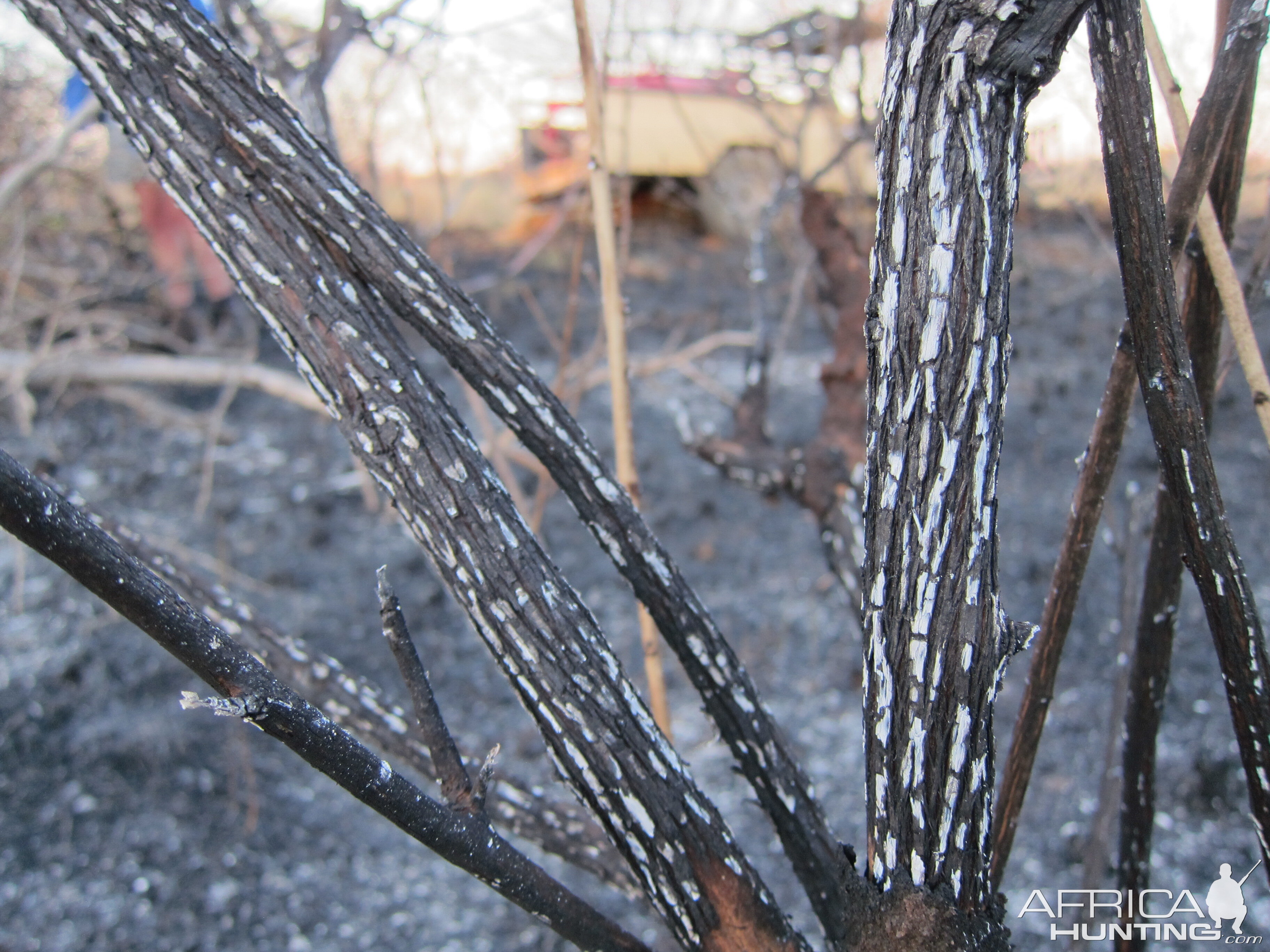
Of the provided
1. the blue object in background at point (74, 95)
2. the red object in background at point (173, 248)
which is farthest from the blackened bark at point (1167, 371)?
the red object in background at point (173, 248)

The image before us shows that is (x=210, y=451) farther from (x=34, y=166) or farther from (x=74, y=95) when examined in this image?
(x=74, y=95)

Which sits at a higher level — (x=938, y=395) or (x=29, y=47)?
(x=29, y=47)

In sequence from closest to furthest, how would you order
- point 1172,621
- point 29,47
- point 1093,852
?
point 1172,621 → point 1093,852 → point 29,47

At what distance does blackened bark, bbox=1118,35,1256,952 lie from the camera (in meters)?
1.07

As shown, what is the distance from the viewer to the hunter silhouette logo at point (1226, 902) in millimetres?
1998

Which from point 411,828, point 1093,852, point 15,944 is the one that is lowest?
point 15,944

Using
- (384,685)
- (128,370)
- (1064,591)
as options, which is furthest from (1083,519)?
(128,370)

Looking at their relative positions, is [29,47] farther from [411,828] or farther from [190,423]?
[411,828]

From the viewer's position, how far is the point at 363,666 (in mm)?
3287

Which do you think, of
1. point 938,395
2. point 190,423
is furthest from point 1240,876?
point 190,423

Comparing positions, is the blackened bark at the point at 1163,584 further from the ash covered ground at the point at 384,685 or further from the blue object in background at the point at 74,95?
the blue object in background at the point at 74,95

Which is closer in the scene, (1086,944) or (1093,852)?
(1086,944)

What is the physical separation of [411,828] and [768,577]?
126 inches

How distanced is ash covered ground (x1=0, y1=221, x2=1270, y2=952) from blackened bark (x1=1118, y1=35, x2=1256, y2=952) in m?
0.61
